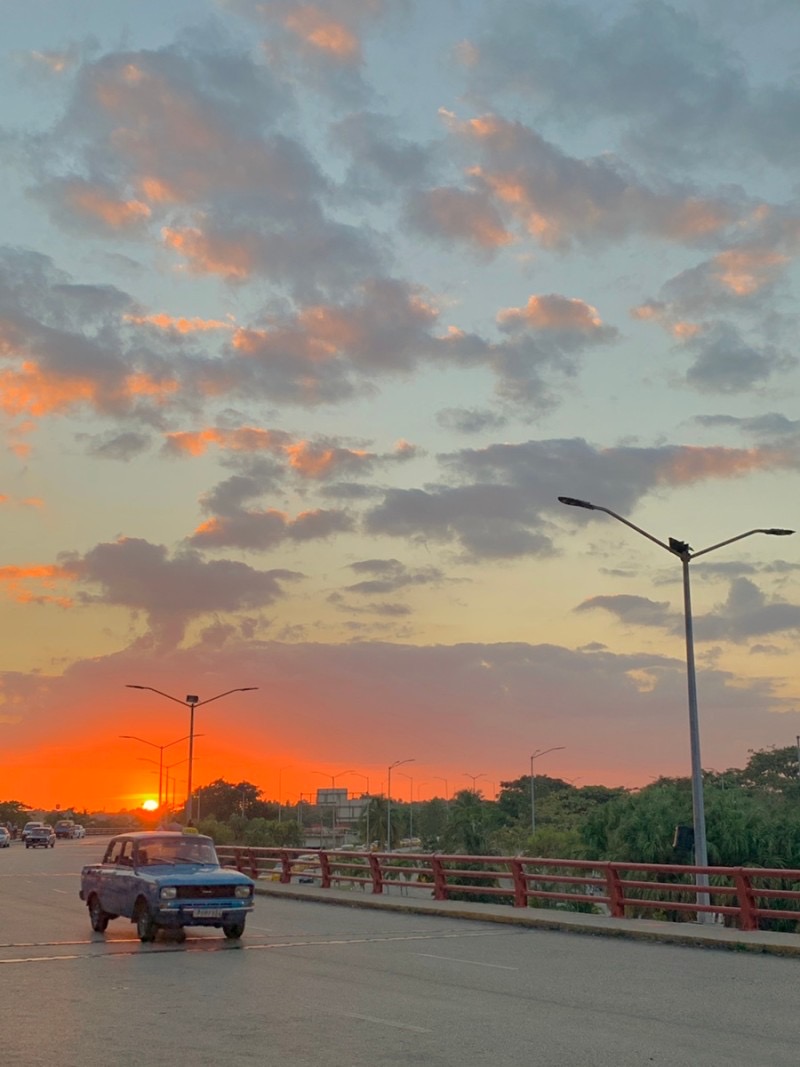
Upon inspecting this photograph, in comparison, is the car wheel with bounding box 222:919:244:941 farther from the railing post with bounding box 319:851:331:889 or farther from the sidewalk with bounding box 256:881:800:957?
the railing post with bounding box 319:851:331:889

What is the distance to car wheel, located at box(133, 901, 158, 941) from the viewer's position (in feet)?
69.3

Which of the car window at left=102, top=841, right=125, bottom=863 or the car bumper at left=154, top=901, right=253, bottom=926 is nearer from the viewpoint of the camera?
the car bumper at left=154, top=901, right=253, bottom=926

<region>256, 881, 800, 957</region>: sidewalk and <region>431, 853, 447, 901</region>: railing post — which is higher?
<region>431, 853, 447, 901</region>: railing post

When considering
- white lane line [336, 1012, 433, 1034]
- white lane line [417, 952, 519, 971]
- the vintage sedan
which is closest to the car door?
the vintage sedan

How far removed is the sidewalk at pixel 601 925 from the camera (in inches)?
808

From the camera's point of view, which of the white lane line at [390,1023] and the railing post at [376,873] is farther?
the railing post at [376,873]

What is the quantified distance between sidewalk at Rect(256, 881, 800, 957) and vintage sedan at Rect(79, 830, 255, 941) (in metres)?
6.11

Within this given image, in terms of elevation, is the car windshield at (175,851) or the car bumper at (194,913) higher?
the car windshield at (175,851)

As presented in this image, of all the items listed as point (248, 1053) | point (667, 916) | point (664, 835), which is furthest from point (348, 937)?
point (664, 835)

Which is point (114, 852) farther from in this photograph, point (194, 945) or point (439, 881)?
A: point (439, 881)

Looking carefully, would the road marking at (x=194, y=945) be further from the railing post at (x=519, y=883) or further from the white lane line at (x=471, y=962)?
the railing post at (x=519, y=883)

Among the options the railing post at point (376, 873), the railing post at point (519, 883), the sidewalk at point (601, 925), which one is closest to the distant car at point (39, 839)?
the railing post at point (376, 873)

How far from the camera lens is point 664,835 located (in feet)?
176

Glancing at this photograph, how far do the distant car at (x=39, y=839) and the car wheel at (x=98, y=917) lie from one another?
7839 centimetres
